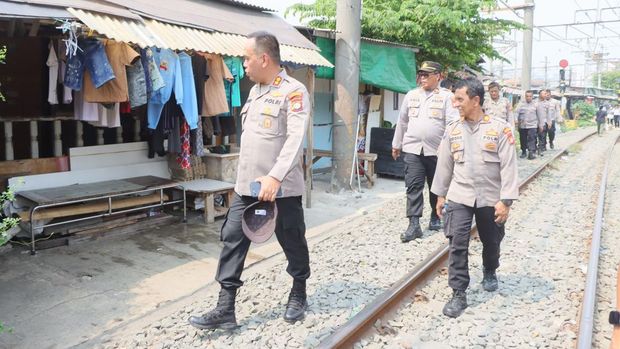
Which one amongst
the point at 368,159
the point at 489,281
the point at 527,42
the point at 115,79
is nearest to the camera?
the point at 489,281

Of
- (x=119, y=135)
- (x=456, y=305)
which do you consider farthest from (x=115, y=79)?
(x=456, y=305)

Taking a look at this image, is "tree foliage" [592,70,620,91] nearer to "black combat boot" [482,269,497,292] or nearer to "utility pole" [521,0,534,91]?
"utility pole" [521,0,534,91]

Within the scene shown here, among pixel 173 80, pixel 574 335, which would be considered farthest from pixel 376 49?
pixel 574 335

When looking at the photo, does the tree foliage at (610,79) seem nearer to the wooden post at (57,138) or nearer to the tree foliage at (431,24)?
the tree foliage at (431,24)

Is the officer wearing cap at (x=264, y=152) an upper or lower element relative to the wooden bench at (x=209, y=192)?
upper

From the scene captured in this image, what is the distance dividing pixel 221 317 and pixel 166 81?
3.36 m

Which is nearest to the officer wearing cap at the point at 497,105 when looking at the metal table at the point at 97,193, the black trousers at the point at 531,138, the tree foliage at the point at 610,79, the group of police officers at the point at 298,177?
the black trousers at the point at 531,138

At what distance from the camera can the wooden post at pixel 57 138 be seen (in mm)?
6770

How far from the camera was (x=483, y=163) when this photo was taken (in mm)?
4586

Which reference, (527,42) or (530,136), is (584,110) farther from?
(530,136)

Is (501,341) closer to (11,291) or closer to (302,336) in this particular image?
(302,336)

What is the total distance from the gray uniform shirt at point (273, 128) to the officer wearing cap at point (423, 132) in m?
2.95

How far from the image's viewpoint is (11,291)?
497 centimetres

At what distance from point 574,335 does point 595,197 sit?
6.92 meters
